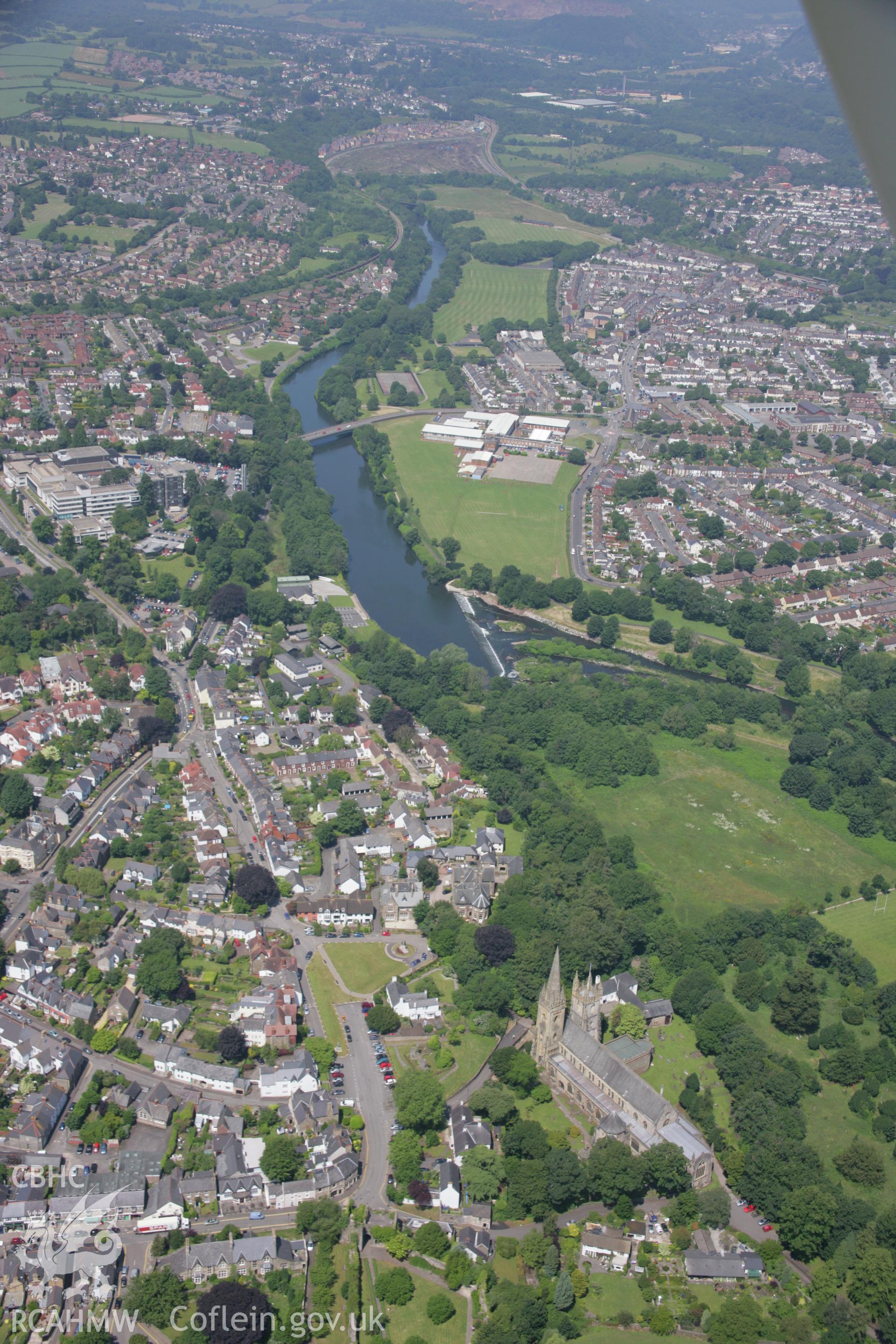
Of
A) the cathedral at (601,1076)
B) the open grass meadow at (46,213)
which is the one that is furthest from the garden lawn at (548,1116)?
the open grass meadow at (46,213)

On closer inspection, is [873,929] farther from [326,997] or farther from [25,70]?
[25,70]

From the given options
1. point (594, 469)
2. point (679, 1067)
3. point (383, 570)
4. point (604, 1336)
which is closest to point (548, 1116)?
point (679, 1067)

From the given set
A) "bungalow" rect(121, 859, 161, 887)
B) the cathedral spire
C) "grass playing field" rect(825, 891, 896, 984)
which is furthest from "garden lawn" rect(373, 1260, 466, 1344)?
"grass playing field" rect(825, 891, 896, 984)

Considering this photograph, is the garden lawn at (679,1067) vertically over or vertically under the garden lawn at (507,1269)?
under

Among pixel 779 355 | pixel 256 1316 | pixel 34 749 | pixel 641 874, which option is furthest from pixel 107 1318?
pixel 779 355

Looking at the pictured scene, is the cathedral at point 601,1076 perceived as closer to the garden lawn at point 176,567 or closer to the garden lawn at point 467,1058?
the garden lawn at point 467,1058

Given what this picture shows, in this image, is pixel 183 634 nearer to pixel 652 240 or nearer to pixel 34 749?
pixel 34 749

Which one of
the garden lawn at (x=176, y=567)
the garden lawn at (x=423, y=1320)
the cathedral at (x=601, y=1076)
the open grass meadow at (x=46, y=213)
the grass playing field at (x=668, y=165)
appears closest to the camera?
the garden lawn at (x=423, y=1320)
